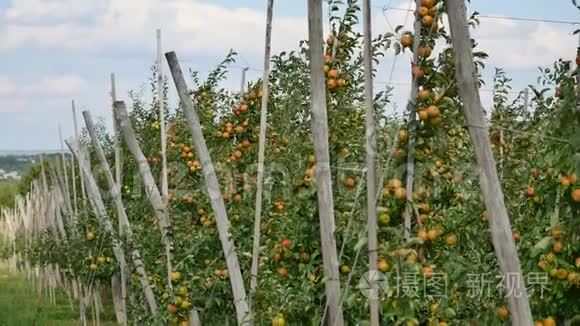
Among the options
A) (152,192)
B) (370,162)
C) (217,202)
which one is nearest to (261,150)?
(217,202)

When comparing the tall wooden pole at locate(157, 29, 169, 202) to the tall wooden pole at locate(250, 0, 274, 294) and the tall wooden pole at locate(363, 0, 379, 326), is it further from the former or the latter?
the tall wooden pole at locate(363, 0, 379, 326)

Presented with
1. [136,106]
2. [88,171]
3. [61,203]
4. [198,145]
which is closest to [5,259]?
[61,203]

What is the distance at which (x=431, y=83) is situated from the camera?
4211 millimetres

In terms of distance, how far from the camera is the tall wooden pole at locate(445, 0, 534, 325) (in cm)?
326

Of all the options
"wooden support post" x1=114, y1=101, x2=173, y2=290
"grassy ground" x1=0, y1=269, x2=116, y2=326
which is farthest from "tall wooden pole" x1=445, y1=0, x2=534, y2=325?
"grassy ground" x1=0, y1=269, x2=116, y2=326

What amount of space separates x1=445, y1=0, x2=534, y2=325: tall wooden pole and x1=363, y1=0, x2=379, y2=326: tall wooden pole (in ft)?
1.93

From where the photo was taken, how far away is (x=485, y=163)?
328 centimetres

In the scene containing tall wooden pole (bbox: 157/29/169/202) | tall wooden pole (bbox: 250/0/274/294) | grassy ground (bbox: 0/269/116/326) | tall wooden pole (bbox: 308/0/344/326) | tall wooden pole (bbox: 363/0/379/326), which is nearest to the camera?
tall wooden pole (bbox: 363/0/379/326)

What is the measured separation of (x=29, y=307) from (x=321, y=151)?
1029cm

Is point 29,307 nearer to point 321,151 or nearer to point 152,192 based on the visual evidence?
point 152,192

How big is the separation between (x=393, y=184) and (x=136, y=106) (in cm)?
812

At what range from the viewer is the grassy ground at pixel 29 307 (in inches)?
384

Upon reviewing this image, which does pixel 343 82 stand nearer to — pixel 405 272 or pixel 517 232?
pixel 517 232

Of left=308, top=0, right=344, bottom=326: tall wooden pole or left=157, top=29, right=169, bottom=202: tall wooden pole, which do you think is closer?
left=308, top=0, right=344, bottom=326: tall wooden pole
